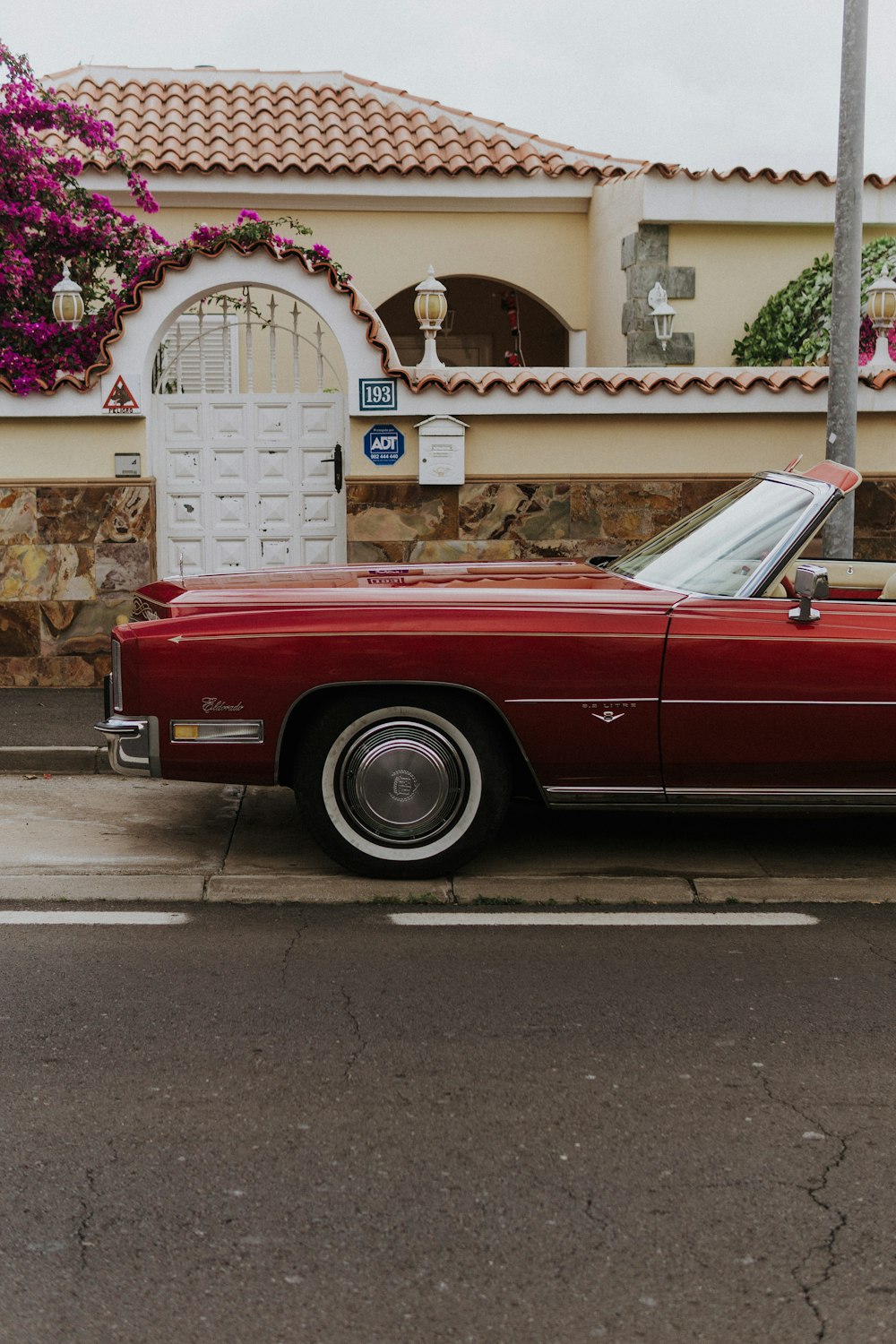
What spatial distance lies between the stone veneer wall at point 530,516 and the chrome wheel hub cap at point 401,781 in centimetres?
494

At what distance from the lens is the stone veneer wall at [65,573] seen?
10.1m

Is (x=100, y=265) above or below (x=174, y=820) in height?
above

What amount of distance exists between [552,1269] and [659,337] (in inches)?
475

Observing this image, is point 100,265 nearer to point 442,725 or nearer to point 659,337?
point 659,337

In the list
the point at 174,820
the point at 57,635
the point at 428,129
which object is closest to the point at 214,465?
the point at 57,635

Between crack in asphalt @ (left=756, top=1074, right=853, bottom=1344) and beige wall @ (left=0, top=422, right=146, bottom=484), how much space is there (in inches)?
306

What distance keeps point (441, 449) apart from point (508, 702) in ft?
16.7

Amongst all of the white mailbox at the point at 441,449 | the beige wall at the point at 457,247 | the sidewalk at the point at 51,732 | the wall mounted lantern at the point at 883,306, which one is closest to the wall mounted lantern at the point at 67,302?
the white mailbox at the point at 441,449

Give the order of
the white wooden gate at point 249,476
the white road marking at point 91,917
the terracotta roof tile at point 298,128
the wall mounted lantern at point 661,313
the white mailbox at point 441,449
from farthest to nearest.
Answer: the terracotta roof tile at point 298,128, the wall mounted lantern at point 661,313, the white wooden gate at point 249,476, the white mailbox at point 441,449, the white road marking at point 91,917

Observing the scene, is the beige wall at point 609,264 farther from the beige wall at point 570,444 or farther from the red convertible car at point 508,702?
the red convertible car at point 508,702

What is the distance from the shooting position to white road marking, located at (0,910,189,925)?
16.9 feet

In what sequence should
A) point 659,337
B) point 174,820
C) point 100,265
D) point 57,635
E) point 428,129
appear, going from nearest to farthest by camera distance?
point 174,820
point 57,635
point 100,265
point 659,337
point 428,129

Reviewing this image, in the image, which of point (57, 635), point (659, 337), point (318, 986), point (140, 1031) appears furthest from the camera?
point (659, 337)

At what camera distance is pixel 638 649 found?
5.44m
